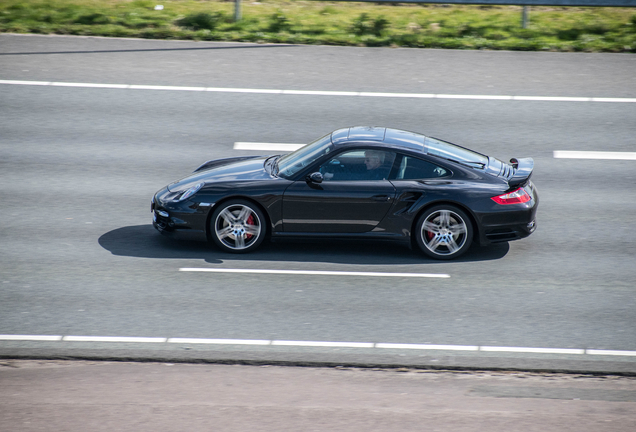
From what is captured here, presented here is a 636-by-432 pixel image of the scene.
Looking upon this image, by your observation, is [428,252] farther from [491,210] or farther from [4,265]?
[4,265]

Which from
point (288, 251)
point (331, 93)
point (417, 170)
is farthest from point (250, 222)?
point (331, 93)

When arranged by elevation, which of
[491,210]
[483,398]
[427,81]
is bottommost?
[483,398]

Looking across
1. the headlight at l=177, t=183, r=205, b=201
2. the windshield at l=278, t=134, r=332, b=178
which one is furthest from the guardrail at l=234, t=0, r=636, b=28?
the headlight at l=177, t=183, r=205, b=201

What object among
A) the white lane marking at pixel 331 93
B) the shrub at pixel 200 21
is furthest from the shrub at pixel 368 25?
the white lane marking at pixel 331 93

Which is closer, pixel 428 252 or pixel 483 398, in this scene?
pixel 483 398

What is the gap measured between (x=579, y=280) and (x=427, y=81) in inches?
290

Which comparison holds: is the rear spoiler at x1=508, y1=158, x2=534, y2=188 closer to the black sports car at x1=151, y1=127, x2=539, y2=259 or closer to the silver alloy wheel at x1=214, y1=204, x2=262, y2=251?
the black sports car at x1=151, y1=127, x2=539, y2=259

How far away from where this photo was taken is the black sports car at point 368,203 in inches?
372

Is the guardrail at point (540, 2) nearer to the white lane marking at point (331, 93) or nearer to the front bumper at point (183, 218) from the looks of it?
the white lane marking at point (331, 93)

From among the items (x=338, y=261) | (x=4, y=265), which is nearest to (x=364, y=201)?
(x=338, y=261)

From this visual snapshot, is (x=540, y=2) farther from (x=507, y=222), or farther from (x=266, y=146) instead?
(x=507, y=222)

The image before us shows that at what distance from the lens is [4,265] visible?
30.1 feet

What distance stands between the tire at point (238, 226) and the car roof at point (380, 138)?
1.30 m

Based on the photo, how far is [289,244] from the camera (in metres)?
10.1
